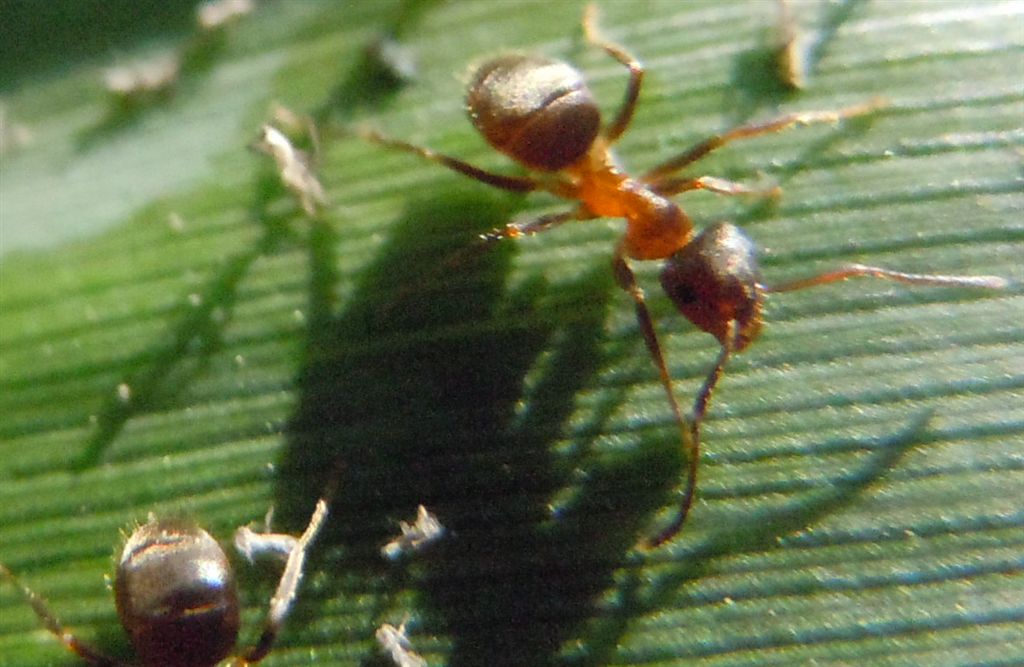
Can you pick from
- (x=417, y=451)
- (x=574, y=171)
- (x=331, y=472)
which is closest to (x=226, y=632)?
(x=331, y=472)

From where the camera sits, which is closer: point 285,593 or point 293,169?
point 285,593

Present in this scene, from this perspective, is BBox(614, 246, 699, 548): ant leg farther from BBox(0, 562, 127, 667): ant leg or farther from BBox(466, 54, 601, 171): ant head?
BBox(0, 562, 127, 667): ant leg

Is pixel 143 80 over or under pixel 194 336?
over

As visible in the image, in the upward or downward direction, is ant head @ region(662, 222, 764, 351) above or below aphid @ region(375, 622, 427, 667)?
above

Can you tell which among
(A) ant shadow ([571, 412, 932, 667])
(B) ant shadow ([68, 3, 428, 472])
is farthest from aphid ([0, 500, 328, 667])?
(A) ant shadow ([571, 412, 932, 667])

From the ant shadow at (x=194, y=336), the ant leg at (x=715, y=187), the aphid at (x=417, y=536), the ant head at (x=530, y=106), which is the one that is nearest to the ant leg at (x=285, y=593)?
the aphid at (x=417, y=536)

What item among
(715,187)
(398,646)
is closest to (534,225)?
(715,187)

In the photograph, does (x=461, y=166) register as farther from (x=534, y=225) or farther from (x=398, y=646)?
(x=398, y=646)
